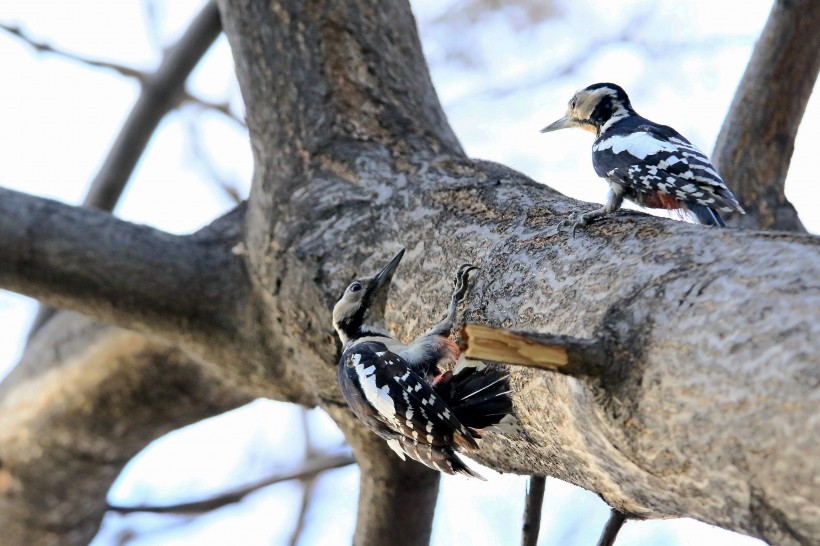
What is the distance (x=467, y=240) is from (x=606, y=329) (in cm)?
87

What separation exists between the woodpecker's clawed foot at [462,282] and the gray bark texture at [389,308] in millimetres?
52

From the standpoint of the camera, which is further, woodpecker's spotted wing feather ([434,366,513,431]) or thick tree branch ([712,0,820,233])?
thick tree branch ([712,0,820,233])

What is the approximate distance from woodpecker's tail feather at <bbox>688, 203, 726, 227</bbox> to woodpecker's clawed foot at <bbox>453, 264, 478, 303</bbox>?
1.89 feet

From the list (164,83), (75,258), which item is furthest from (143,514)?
(164,83)

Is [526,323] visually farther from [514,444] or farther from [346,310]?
[346,310]

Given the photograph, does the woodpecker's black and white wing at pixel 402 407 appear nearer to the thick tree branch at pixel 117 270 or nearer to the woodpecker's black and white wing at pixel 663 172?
the woodpecker's black and white wing at pixel 663 172

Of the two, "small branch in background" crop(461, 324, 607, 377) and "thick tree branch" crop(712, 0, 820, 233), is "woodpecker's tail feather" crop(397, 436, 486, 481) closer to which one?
"small branch in background" crop(461, 324, 607, 377)

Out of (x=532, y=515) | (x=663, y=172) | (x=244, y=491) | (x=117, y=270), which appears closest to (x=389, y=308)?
(x=532, y=515)

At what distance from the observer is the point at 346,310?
2.56m

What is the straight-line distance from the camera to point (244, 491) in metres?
4.96

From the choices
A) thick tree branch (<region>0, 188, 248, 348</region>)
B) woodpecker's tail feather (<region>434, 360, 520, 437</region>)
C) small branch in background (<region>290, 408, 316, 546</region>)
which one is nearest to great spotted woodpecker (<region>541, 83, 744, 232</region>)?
woodpecker's tail feather (<region>434, 360, 520, 437</region>)

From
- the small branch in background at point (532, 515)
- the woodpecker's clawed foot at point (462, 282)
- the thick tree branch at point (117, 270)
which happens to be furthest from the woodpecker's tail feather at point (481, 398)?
the thick tree branch at point (117, 270)

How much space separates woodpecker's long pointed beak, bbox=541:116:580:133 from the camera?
135 inches

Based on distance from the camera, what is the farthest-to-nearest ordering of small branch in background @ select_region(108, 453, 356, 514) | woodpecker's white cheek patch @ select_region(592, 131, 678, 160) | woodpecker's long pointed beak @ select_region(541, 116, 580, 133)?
small branch in background @ select_region(108, 453, 356, 514)
woodpecker's long pointed beak @ select_region(541, 116, 580, 133)
woodpecker's white cheek patch @ select_region(592, 131, 678, 160)
